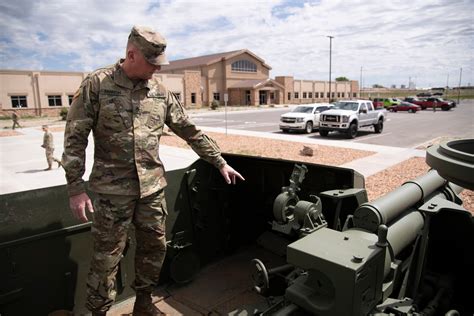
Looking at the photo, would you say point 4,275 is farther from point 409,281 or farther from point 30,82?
point 30,82

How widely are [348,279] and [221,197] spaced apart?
222cm

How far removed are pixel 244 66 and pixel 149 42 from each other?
192ft

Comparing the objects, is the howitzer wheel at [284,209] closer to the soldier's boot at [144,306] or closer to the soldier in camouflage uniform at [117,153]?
the soldier in camouflage uniform at [117,153]

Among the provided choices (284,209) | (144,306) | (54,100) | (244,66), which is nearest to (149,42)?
(284,209)

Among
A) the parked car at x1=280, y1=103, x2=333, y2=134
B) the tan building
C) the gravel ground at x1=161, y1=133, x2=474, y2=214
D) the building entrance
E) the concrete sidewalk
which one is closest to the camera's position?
the gravel ground at x1=161, y1=133, x2=474, y2=214

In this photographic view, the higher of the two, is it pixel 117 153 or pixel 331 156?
pixel 117 153

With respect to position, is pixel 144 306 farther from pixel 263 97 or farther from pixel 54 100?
pixel 263 97

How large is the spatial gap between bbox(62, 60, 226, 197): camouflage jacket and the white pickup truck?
49.3 feet

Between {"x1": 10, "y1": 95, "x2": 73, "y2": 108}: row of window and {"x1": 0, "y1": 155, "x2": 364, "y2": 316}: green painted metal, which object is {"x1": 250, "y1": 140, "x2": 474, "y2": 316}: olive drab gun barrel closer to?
{"x1": 0, "y1": 155, "x2": 364, "y2": 316}: green painted metal

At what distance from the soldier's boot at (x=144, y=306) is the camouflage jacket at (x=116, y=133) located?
84 cm

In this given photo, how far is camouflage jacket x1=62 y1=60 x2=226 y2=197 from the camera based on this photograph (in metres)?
2.36

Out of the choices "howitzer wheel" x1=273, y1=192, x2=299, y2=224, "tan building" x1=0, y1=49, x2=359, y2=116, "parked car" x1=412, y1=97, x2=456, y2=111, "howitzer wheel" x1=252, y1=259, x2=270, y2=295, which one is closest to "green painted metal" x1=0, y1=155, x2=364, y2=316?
"howitzer wheel" x1=273, y1=192, x2=299, y2=224

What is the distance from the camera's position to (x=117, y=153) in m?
2.54

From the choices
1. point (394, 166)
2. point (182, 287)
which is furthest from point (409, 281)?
point (394, 166)
